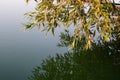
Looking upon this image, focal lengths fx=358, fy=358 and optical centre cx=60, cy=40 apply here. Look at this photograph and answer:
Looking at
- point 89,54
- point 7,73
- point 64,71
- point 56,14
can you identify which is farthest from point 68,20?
point 7,73

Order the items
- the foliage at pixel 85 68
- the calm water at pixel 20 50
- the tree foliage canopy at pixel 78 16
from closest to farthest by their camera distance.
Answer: the tree foliage canopy at pixel 78 16 < the foliage at pixel 85 68 < the calm water at pixel 20 50

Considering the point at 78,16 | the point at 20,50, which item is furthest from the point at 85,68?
the point at 20,50

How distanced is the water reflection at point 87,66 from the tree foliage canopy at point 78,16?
6719mm

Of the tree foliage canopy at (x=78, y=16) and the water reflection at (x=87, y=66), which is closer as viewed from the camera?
the tree foliage canopy at (x=78, y=16)

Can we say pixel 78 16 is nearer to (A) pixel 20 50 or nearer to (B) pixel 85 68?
(B) pixel 85 68

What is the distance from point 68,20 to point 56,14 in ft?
1.42

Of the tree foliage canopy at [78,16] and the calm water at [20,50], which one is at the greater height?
the tree foliage canopy at [78,16]

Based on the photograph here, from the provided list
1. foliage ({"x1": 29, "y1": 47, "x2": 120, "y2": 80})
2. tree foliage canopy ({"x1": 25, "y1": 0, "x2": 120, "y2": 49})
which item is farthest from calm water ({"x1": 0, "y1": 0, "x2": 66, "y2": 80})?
tree foliage canopy ({"x1": 25, "y1": 0, "x2": 120, "y2": 49})

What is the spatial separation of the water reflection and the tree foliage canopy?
265 inches

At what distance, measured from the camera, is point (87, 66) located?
1948 centimetres

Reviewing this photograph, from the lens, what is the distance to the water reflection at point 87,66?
59.5 ft

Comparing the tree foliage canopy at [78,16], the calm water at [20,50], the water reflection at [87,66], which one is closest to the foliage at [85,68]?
the water reflection at [87,66]

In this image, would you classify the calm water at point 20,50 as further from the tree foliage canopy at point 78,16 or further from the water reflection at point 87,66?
the tree foliage canopy at point 78,16

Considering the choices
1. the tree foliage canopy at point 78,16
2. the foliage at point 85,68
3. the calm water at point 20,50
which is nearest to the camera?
the tree foliage canopy at point 78,16
